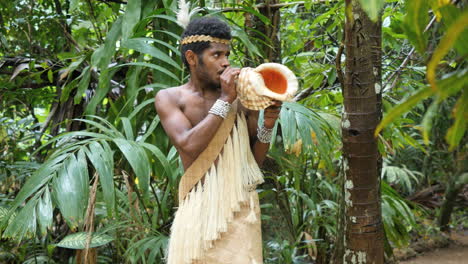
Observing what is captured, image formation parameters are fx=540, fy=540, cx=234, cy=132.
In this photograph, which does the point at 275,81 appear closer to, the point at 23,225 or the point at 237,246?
the point at 237,246

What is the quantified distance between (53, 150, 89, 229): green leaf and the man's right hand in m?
0.83

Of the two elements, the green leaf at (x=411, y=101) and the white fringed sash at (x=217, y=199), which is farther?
the white fringed sash at (x=217, y=199)

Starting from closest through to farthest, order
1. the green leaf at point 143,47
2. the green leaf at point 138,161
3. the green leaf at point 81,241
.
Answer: the green leaf at point 138,161 < the green leaf at point 143,47 < the green leaf at point 81,241

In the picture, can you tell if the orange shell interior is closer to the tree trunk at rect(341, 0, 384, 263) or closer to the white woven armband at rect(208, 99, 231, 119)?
the white woven armband at rect(208, 99, 231, 119)

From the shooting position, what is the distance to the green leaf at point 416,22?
688mm

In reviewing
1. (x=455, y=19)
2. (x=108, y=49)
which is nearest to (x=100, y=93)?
(x=108, y=49)

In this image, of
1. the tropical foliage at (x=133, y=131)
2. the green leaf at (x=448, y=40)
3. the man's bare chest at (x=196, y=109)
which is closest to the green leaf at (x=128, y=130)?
the tropical foliage at (x=133, y=131)

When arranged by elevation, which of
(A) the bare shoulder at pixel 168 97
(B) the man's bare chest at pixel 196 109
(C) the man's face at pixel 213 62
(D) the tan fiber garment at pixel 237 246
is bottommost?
(D) the tan fiber garment at pixel 237 246

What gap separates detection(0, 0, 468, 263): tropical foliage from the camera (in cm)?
241

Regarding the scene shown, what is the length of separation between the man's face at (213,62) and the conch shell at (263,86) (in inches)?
6.1

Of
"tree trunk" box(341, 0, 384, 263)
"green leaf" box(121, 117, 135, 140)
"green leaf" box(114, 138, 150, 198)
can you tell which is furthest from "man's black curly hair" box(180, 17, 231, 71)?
"green leaf" box(121, 117, 135, 140)

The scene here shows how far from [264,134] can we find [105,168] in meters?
0.78

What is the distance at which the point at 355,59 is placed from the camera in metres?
2.06

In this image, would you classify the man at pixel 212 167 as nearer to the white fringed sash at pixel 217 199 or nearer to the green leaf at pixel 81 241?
the white fringed sash at pixel 217 199
